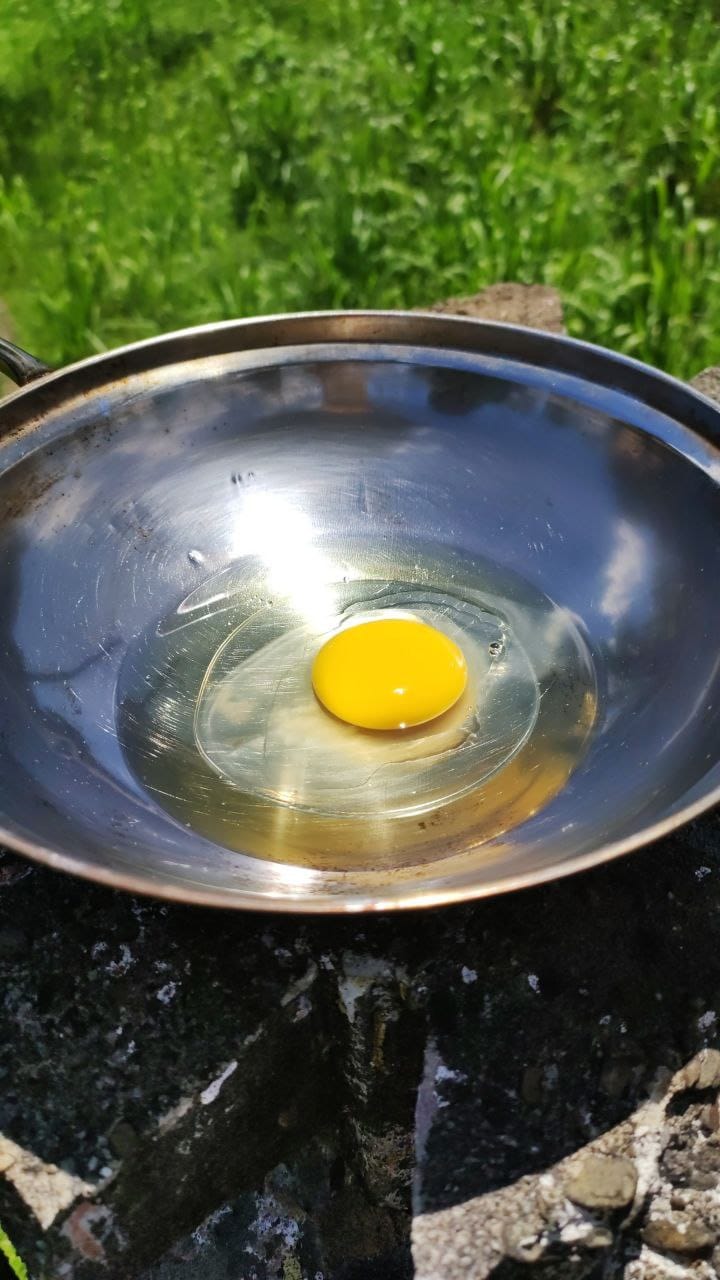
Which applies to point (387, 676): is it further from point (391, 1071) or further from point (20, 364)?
point (20, 364)

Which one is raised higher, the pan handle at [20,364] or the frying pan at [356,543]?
the pan handle at [20,364]

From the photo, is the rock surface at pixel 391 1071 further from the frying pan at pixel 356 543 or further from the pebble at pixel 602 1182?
the frying pan at pixel 356 543

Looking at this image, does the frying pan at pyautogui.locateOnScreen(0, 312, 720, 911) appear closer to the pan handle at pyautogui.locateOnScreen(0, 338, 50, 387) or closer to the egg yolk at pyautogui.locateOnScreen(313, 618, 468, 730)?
the pan handle at pyautogui.locateOnScreen(0, 338, 50, 387)

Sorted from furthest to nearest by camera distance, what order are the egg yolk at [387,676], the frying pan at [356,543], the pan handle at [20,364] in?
the pan handle at [20,364] → the egg yolk at [387,676] → the frying pan at [356,543]

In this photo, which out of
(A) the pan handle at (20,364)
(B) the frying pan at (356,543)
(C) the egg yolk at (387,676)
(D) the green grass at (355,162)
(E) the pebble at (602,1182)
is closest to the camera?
(E) the pebble at (602,1182)

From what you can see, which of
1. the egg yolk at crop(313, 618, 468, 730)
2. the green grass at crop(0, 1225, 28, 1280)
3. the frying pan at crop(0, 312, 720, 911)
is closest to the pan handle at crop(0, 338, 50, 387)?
the frying pan at crop(0, 312, 720, 911)

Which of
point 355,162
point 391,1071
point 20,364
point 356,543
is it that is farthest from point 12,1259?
point 355,162

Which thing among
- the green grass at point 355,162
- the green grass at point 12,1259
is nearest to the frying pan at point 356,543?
the green grass at point 12,1259
